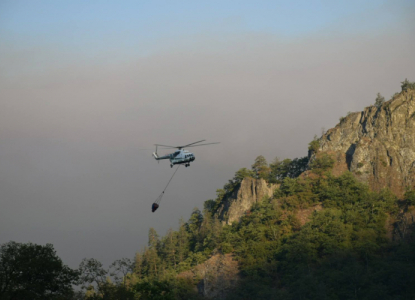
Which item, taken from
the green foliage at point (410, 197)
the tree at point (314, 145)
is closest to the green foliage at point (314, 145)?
the tree at point (314, 145)

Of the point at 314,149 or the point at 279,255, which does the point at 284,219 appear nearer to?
the point at 279,255

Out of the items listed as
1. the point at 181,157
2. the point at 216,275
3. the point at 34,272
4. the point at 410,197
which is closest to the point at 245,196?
the point at 216,275

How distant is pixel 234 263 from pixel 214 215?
95.9 feet

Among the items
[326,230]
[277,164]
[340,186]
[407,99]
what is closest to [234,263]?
[326,230]

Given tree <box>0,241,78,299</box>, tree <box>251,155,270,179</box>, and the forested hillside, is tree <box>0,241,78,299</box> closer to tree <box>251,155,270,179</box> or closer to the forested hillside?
the forested hillside

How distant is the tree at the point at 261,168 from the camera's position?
14038cm

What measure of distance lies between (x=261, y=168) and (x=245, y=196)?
10.3 m

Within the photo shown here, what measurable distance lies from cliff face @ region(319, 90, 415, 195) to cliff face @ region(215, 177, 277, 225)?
15799mm

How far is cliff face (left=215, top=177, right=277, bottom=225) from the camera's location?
438ft

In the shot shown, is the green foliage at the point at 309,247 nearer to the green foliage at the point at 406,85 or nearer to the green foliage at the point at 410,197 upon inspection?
the green foliage at the point at 410,197

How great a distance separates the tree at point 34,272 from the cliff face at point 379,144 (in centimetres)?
7865

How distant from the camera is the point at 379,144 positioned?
127m

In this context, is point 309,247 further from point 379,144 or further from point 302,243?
point 379,144

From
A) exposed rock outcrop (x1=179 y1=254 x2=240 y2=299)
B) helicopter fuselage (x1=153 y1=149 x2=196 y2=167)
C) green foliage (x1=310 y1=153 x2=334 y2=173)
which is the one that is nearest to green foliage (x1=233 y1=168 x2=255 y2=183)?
green foliage (x1=310 y1=153 x2=334 y2=173)
